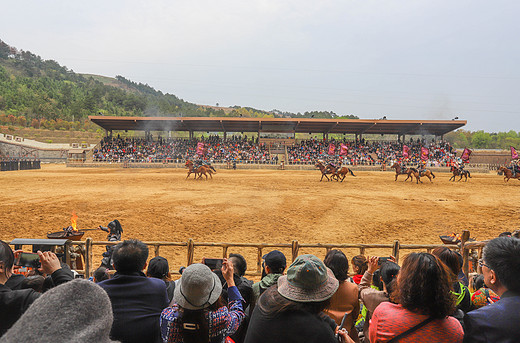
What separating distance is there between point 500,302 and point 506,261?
0.29m

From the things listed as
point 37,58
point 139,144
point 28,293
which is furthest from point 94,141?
point 37,58

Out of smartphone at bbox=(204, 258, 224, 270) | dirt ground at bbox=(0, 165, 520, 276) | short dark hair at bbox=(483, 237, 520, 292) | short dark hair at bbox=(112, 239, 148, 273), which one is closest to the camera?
short dark hair at bbox=(483, 237, 520, 292)

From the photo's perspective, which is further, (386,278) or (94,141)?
(94,141)

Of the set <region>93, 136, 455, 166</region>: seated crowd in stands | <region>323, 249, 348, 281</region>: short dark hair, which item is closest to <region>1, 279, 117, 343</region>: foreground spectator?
<region>323, 249, 348, 281</region>: short dark hair

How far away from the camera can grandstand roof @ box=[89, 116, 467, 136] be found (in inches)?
1436

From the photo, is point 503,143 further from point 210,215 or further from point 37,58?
point 37,58

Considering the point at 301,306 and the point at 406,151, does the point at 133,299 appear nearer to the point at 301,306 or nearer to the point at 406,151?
the point at 301,306

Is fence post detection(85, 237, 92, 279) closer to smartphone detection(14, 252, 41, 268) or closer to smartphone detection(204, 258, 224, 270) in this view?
smartphone detection(14, 252, 41, 268)

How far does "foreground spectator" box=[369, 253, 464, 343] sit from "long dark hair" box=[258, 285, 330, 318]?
41 cm

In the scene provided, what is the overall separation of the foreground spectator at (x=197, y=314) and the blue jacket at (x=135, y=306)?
217 mm

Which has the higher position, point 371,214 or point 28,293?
point 28,293

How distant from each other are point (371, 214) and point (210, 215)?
6207mm

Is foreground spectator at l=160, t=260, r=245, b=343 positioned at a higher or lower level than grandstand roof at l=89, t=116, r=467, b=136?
lower

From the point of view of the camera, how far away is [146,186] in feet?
58.9
